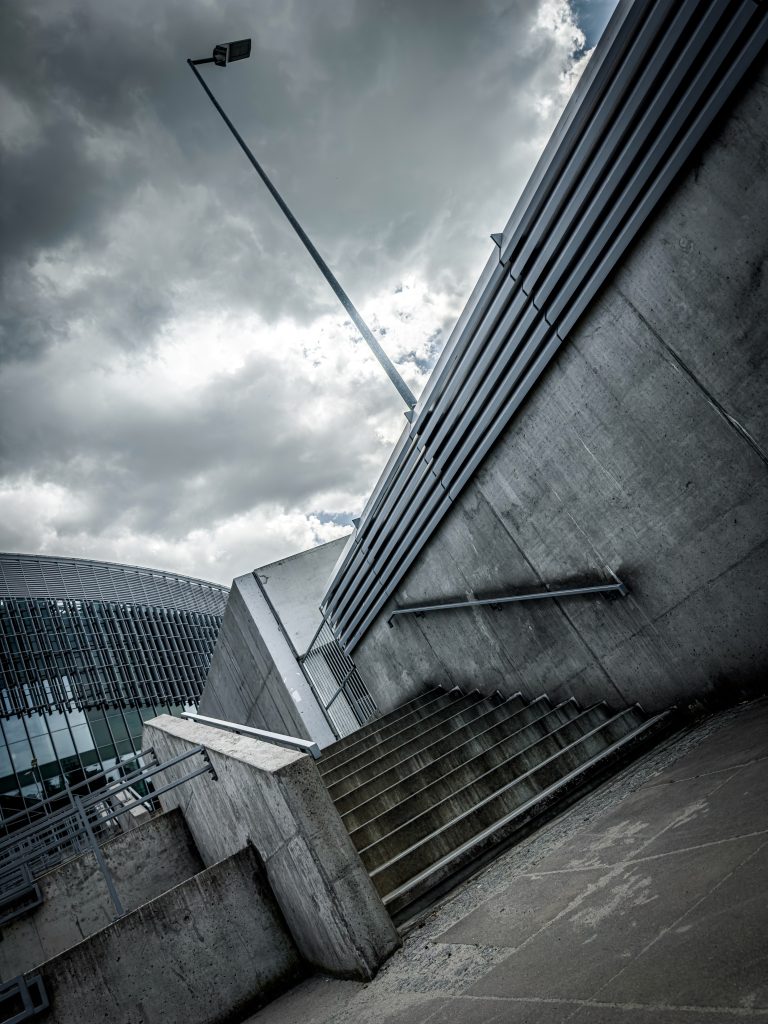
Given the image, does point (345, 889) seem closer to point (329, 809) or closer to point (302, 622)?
point (329, 809)

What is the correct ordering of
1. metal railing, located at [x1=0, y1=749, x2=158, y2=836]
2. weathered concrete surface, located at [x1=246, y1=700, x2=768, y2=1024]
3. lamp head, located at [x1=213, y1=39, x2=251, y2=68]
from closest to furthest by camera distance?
weathered concrete surface, located at [x1=246, y1=700, x2=768, y2=1024]
metal railing, located at [x1=0, y1=749, x2=158, y2=836]
lamp head, located at [x1=213, y1=39, x2=251, y2=68]

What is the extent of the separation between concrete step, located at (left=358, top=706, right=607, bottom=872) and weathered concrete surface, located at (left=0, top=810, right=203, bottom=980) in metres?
3.65

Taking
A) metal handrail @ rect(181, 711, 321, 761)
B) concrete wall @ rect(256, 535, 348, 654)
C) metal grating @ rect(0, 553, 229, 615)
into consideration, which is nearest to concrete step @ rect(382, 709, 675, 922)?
metal handrail @ rect(181, 711, 321, 761)

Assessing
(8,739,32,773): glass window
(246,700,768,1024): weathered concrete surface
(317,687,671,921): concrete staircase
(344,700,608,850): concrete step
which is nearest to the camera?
(246,700,768,1024): weathered concrete surface

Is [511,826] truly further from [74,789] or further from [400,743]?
[74,789]

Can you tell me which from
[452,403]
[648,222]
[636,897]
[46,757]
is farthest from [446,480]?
[46,757]

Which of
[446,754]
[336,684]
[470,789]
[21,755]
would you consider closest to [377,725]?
[446,754]

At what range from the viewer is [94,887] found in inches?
258

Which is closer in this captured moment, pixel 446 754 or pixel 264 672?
pixel 446 754

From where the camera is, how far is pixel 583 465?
17.7 ft

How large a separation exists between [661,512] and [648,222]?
235cm

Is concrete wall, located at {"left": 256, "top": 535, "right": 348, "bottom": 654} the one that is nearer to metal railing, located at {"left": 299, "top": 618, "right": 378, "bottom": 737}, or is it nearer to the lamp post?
metal railing, located at {"left": 299, "top": 618, "right": 378, "bottom": 737}

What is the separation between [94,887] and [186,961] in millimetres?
3345

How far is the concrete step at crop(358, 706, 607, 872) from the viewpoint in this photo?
4.41 meters
